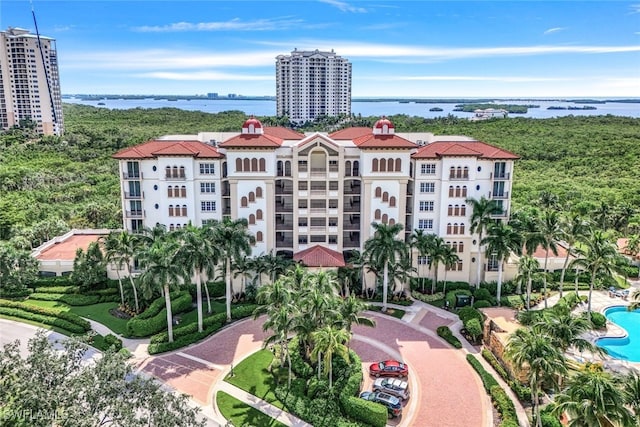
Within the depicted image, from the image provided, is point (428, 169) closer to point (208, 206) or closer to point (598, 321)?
point (598, 321)

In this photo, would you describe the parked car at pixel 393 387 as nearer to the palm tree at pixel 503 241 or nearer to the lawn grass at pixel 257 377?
the lawn grass at pixel 257 377

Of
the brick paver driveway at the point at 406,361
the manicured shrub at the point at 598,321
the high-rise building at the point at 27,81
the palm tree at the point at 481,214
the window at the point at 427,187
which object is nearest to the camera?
the brick paver driveway at the point at 406,361

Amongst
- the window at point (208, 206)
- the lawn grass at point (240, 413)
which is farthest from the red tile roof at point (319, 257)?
the lawn grass at point (240, 413)

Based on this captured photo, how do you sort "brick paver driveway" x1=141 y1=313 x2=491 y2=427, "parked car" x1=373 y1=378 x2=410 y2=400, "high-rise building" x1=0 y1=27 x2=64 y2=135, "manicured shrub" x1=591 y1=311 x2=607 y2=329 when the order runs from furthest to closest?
1. "high-rise building" x1=0 y1=27 x2=64 y2=135
2. "manicured shrub" x1=591 y1=311 x2=607 y2=329
3. "parked car" x1=373 y1=378 x2=410 y2=400
4. "brick paver driveway" x1=141 y1=313 x2=491 y2=427

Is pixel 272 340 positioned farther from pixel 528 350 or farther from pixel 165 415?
pixel 528 350

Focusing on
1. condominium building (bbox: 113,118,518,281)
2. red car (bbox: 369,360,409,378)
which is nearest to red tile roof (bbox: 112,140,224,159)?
condominium building (bbox: 113,118,518,281)

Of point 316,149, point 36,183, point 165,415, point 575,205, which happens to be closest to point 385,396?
point 165,415

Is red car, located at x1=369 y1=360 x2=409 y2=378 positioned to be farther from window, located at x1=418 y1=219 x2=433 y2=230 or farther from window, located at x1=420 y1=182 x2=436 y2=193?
window, located at x1=420 y1=182 x2=436 y2=193
